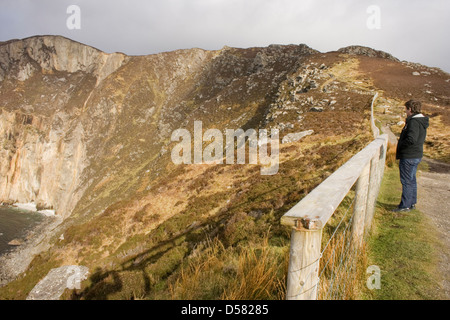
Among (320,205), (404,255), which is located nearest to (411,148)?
(404,255)

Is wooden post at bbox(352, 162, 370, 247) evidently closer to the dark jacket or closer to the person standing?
the person standing

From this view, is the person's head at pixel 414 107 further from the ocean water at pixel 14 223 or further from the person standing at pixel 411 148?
the ocean water at pixel 14 223

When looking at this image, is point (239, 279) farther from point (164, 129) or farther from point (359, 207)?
point (164, 129)

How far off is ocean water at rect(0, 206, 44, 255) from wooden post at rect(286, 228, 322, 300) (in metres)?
53.4

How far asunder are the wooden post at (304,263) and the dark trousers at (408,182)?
17.0 feet

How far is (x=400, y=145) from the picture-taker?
5.92 meters

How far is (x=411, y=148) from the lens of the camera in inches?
227

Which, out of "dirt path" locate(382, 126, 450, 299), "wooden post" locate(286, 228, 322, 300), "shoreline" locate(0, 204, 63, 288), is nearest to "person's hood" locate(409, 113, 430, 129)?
"dirt path" locate(382, 126, 450, 299)

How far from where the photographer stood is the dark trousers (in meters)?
5.67

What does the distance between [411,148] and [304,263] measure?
5.60m
